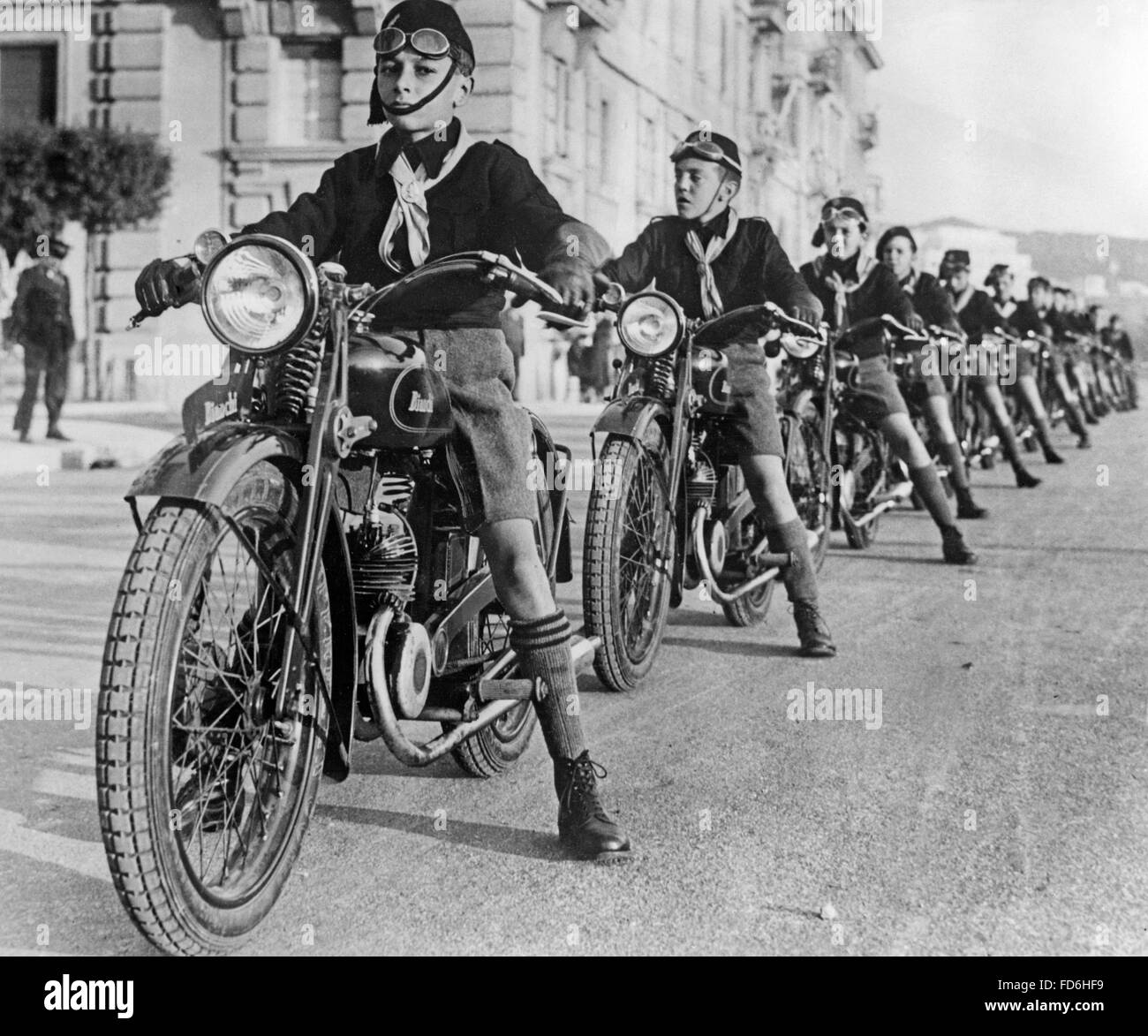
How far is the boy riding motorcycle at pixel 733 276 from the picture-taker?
5.82m

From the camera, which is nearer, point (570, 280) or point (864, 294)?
point (570, 280)

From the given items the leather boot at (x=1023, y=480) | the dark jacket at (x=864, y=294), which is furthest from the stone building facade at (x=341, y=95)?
the dark jacket at (x=864, y=294)

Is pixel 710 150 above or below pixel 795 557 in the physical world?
above

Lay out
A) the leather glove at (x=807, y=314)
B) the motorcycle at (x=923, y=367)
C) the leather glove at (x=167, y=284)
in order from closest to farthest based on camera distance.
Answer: the leather glove at (x=167, y=284), the leather glove at (x=807, y=314), the motorcycle at (x=923, y=367)

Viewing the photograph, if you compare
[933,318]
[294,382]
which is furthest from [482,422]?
[933,318]

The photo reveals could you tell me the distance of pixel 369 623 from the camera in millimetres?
3430

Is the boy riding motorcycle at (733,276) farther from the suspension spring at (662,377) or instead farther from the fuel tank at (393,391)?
the fuel tank at (393,391)

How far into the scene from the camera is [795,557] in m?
6.11

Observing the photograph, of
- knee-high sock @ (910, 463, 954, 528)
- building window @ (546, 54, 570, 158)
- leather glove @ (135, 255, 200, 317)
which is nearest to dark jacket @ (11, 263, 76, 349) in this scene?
knee-high sock @ (910, 463, 954, 528)

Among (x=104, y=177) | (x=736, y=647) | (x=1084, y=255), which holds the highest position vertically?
(x=104, y=177)

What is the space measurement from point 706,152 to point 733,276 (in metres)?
0.45

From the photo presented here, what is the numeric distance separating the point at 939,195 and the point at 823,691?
8.08 feet

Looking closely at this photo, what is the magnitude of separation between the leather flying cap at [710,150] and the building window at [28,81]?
19.9 m

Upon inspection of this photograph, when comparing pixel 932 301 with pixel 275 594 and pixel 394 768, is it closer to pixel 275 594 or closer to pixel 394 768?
pixel 394 768
